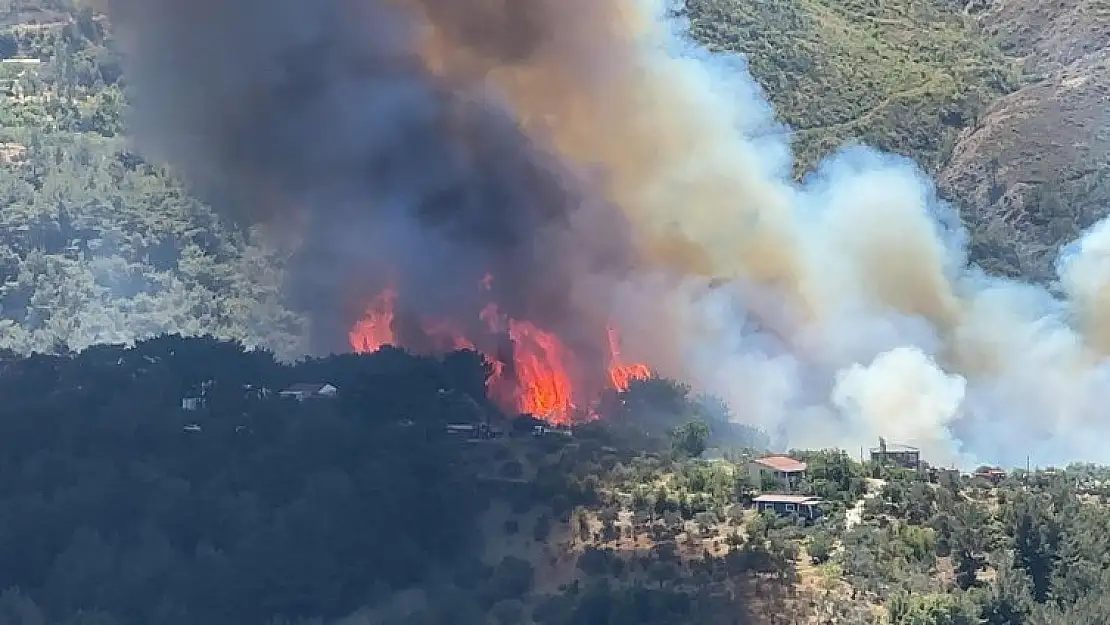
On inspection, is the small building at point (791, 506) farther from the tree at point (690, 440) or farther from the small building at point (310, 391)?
the small building at point (310, 391)

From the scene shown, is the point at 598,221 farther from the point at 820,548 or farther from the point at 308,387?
the point at 820,548

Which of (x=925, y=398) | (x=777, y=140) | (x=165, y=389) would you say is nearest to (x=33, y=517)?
(x=165, y=389)

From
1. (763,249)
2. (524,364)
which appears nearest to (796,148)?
(763,249)

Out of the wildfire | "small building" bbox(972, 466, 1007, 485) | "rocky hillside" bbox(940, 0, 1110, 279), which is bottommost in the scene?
"small building" bbox(972, 466, 1007, 485)

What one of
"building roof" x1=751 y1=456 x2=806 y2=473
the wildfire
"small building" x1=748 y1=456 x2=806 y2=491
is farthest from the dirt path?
the wildfire

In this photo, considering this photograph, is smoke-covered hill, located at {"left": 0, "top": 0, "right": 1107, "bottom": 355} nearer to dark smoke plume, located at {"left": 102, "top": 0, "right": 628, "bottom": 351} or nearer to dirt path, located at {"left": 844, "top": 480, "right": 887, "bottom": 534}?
dark smoke plume, located at {"left": 102, "top": 0, "right": 628, "bottom": 351}

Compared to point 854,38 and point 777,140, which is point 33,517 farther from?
point 854,38
